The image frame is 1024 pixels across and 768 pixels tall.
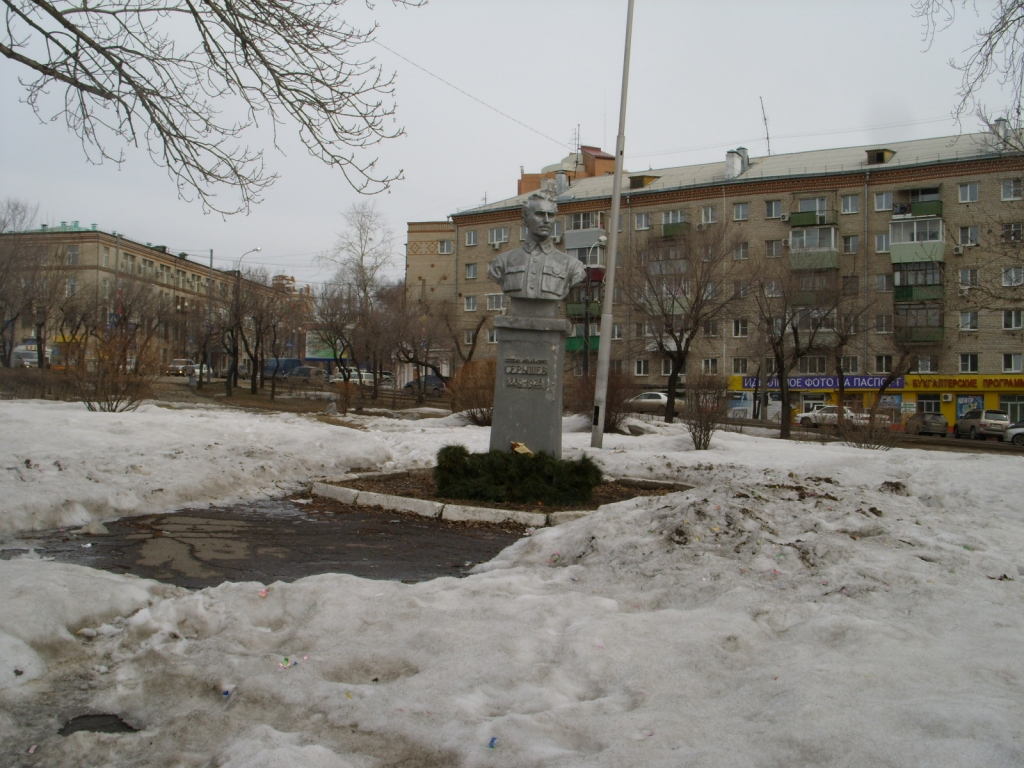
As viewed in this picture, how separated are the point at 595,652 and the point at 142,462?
8374 mm

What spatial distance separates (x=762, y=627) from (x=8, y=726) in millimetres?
3430

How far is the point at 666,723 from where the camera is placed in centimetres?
332

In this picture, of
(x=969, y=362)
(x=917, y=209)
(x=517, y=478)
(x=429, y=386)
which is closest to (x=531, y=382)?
(x=517, y=478)

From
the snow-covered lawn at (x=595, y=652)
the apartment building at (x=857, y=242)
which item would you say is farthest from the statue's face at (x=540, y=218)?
the apartment building at (x=857, y=242)

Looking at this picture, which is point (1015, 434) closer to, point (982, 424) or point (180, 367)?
point (982, 424)

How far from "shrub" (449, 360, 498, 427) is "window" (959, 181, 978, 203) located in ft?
121

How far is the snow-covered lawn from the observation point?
10.4 ft

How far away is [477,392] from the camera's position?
953 inches

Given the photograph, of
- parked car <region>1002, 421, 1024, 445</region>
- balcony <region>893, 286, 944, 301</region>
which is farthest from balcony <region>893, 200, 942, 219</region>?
parked car <region>1002, 421, 1024, 445</region>

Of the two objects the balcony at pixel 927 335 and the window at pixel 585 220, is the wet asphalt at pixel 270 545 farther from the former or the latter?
the window at pixel 585 220

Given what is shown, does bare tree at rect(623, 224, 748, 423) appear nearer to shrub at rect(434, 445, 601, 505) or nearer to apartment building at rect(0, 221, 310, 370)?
apartment building at rect(0, 221, 310, 370)

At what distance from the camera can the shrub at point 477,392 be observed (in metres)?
23.8

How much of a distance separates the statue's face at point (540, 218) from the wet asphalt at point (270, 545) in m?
4.13

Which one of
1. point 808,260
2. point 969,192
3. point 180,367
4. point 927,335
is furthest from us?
point 180,367
